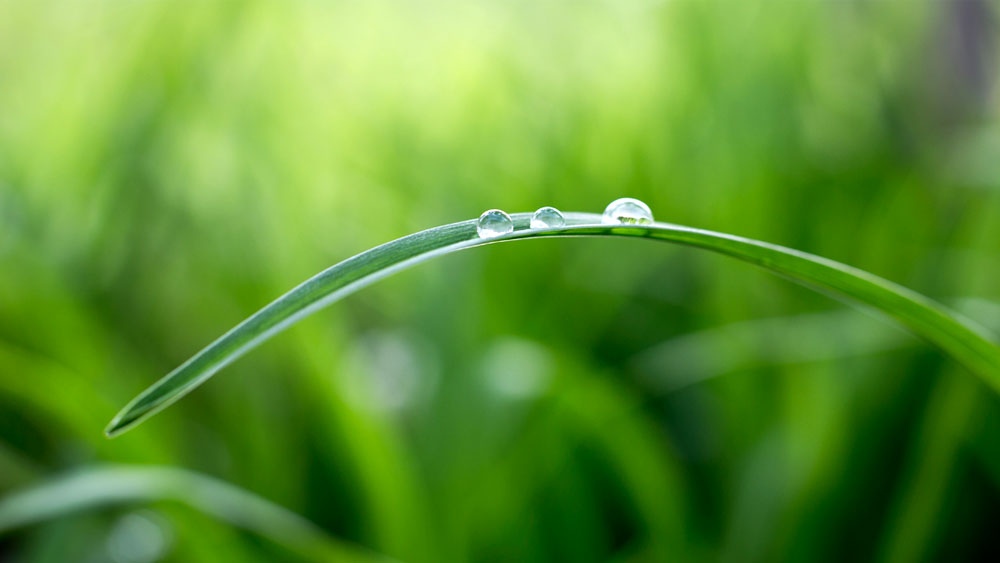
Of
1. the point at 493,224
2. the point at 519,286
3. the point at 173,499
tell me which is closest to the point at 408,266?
the point at 493,224

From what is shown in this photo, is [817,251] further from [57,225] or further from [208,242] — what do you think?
[57,225]

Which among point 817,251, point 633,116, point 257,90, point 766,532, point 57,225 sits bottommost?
point 766,532

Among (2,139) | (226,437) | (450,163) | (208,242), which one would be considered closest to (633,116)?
(450,163)

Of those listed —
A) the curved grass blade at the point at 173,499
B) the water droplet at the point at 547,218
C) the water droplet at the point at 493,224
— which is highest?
the water droplet at the point at 547,218

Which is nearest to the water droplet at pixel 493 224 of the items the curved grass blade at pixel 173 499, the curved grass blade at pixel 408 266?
the curved grass blade at pixel 408 266

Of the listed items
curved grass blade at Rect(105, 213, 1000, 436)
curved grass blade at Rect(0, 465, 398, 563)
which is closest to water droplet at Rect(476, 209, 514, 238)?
curved grass blade at Rect(105, 213, 1000, 436)

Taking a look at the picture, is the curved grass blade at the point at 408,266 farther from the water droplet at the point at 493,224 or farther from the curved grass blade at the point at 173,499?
the curved grass blade at the point at 173,499
